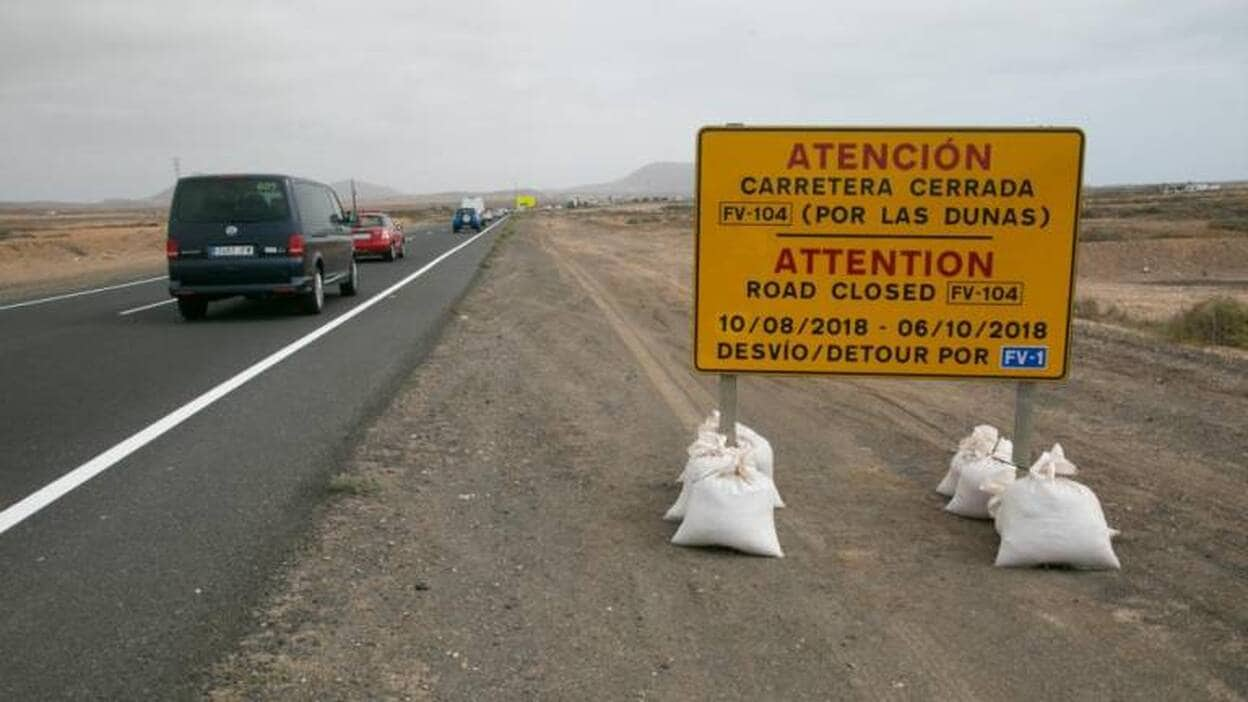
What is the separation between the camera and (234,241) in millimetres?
13984

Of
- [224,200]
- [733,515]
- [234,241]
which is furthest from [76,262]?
[733,515]

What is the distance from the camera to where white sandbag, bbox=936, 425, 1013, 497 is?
535 centimetres

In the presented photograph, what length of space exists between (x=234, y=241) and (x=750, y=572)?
1149 centimetres

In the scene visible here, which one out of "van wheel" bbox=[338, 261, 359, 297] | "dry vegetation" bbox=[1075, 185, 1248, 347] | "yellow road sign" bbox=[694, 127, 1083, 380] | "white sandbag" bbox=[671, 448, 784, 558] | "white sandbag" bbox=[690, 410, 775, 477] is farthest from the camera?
"van wheel" bbox=[338, 261, 359, 297]

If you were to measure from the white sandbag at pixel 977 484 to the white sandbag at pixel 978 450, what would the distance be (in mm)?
44

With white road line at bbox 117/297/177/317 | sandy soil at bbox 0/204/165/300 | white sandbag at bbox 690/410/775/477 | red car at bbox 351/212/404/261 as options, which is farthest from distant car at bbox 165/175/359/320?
red car at bbox 351/212/404/261

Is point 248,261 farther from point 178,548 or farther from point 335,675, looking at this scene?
point 335,675

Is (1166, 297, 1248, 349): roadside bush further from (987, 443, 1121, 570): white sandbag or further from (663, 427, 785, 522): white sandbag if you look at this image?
(663, 427, 785, 522): white sandbag

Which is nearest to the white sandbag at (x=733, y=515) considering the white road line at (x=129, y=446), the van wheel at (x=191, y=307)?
the white road line at (x=129, y=446)

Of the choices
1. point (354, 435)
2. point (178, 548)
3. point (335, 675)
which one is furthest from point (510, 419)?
point (335, 675)

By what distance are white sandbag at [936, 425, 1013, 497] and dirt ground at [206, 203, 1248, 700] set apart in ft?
0.53

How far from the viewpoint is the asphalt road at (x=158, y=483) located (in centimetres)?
370

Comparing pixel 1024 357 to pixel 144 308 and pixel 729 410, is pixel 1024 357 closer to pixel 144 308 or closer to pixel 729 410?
pixel 729 410

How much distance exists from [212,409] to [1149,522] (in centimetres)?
644
